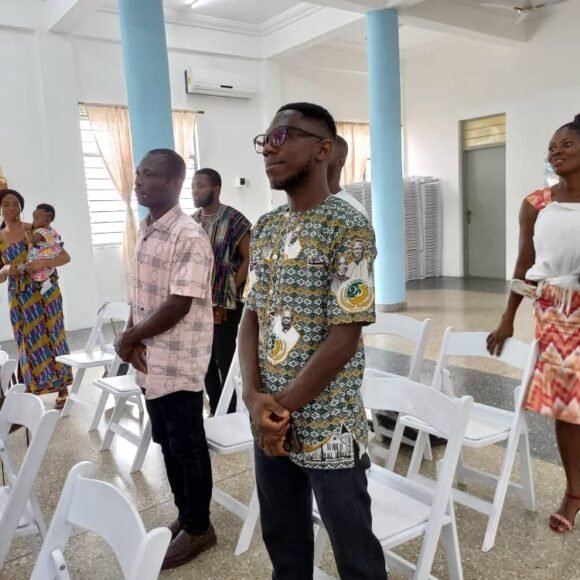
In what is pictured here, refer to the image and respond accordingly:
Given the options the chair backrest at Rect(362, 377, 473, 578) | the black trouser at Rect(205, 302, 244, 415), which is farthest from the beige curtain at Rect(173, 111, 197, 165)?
the chair backrest at Rect(362, 377, 473, 578)

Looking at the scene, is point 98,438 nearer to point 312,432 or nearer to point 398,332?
point 398,332

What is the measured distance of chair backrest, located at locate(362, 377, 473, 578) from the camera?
1460 millimetres

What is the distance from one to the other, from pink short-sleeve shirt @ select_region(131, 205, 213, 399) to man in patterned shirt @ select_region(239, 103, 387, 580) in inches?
23.8

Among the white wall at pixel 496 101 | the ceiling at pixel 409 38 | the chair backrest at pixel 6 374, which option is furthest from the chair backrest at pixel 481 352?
the ceiling at pixel 409 38

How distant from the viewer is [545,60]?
7324 mm

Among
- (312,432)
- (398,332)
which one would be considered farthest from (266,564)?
(398,332)

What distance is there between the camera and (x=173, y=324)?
1.81 m

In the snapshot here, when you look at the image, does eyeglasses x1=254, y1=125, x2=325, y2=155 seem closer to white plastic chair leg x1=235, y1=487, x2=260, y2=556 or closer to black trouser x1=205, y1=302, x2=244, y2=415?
white plastic chair leg x1=235, y1=487, x2=260, y2=556

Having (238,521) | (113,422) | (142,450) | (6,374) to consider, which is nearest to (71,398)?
(113,422)

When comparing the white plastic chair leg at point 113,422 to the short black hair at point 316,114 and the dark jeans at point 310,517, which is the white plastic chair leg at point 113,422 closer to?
the dark jeans at point 310,517

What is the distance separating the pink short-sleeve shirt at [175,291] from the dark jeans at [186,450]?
0.06 metres

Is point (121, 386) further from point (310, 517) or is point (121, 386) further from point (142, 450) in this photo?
point (310, 517)

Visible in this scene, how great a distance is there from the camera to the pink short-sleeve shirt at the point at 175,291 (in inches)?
71.0

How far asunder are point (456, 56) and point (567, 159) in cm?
735
